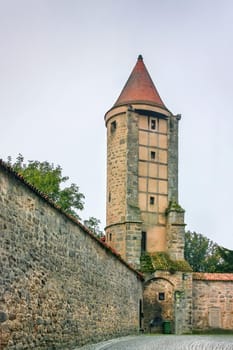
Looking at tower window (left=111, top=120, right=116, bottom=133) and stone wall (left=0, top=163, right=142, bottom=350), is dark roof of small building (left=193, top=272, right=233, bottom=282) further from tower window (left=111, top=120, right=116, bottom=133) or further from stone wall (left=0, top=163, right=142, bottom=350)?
stone wall (left=0, top=163, right=142, bottom=350)

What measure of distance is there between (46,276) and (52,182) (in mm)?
25419

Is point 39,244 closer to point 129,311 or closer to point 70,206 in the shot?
point 129,311

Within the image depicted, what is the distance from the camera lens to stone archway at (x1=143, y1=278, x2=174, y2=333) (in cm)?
3119

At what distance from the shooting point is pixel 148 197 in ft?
112

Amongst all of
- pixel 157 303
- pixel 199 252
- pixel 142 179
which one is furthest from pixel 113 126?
pixel 199 252

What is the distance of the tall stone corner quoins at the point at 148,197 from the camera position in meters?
31.9

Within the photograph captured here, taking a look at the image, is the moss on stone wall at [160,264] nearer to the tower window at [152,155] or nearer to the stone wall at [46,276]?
the tower window at [152,155]

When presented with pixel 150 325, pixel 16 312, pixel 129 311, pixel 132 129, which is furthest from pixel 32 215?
pixel 132 129

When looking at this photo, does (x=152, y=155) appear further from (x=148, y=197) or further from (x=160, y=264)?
(x=160, y=264)

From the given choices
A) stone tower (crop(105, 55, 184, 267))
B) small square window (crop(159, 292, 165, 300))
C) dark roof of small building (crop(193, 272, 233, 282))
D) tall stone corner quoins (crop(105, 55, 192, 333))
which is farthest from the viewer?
stone tower (crop(105, 55, 184, 267))

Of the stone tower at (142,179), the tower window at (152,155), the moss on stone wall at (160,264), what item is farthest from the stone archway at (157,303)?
the tower window at (152,155)

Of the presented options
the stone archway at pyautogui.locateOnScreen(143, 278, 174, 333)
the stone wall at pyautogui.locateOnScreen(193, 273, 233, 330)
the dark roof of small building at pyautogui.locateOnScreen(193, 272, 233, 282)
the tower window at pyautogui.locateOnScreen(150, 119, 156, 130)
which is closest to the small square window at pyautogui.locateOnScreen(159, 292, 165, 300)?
the stone archway at pyautogui.locateOnScreen(143, 278, 174, 333)

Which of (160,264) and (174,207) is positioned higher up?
(174,207)

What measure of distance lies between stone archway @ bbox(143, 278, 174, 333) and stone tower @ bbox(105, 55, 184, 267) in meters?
1.79
